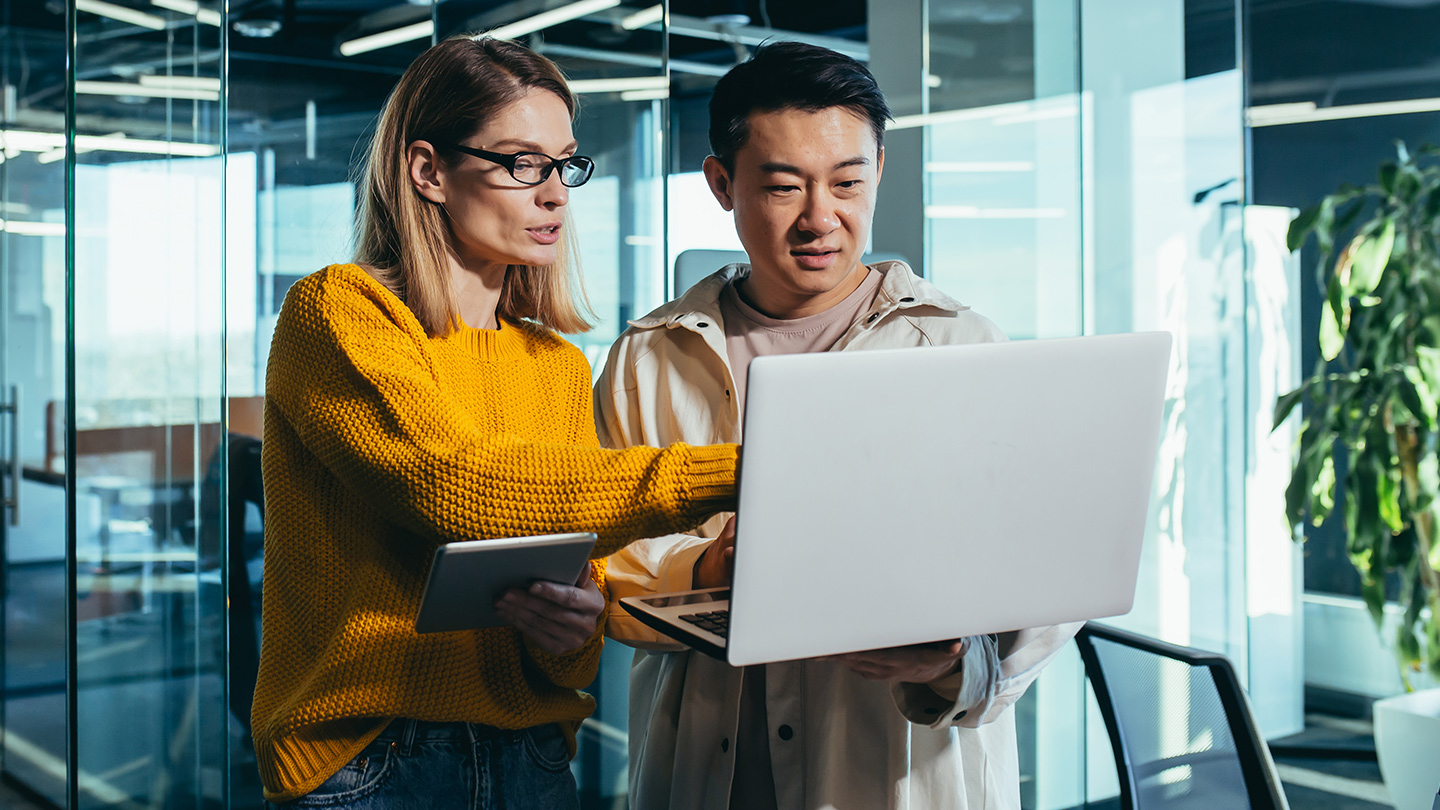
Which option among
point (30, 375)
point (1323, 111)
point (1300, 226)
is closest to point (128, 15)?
point (30, 375)

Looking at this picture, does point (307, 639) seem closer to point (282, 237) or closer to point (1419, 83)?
point (282, 237)

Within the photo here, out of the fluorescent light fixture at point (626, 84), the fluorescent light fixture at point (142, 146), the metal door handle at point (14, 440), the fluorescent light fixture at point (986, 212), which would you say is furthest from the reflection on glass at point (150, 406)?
the metal door handle at point (14, 440)

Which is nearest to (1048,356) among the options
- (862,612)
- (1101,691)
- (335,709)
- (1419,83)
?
(862,612)

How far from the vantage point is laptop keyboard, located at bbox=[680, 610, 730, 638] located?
90 centimetres

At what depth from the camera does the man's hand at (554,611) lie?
0.93m

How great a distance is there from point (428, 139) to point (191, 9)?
133 centimetres

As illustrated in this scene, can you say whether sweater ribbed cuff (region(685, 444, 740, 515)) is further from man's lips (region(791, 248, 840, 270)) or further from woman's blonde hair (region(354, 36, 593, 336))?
man's lips (region(791, 248, 840, 270))

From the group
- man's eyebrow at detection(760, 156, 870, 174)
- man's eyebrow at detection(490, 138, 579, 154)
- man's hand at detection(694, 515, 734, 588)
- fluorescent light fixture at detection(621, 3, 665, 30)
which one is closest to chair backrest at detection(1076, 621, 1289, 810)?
man's hand at detection(694, 515, 734, 588)

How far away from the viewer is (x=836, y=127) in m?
1.36

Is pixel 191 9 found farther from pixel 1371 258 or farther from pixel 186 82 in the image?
pixel 1371 258

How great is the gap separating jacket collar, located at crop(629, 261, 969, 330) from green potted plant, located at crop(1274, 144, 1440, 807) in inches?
89.1

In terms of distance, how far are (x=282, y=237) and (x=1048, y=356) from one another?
6.59 feet

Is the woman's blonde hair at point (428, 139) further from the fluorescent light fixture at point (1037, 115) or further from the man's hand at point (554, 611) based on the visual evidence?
the fluorescent light fixture at point (1037, 115)

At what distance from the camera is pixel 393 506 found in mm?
941
